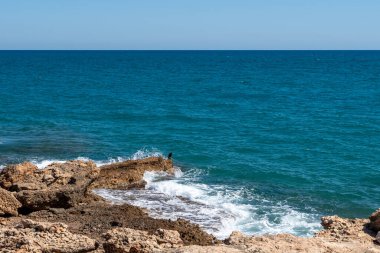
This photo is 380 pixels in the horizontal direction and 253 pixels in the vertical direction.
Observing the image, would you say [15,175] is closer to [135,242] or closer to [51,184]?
[51,184]

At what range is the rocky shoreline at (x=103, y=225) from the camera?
14.9 meters

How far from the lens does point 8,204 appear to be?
845 inches

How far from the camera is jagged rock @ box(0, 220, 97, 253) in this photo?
14719 mm

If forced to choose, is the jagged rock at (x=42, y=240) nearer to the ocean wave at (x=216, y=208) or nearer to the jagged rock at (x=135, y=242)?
the jagged rock at (x=135, y=242)

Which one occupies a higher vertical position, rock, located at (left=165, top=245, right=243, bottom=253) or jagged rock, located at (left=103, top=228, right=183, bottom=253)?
rock, located at (left=165, top=245, right=243, bottom=253)

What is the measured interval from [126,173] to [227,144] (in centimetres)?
1466

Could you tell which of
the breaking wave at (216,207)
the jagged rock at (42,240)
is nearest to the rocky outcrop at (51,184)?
the breaking wave at (216,207)

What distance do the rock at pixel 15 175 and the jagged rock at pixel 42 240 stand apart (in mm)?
10557

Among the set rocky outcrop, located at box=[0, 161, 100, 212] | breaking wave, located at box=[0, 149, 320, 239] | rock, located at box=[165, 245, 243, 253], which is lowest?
breaking wave, located at box=[0, 149, 320, 239]

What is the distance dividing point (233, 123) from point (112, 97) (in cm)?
2645

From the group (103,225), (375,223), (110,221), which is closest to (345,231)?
(375,223)

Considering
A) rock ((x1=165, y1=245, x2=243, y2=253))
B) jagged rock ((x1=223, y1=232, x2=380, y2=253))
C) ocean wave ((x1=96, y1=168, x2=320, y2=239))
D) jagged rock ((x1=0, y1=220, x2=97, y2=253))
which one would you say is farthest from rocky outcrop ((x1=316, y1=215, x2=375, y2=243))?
jagged rock ((x1=0, y1=220, x2=97, y2=253))

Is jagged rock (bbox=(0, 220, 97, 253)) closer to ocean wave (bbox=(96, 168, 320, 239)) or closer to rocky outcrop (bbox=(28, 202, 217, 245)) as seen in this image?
rocky outcrop (bbox=(28, 202, 217, 245))

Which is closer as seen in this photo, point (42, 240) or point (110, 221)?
point (42, 240)
